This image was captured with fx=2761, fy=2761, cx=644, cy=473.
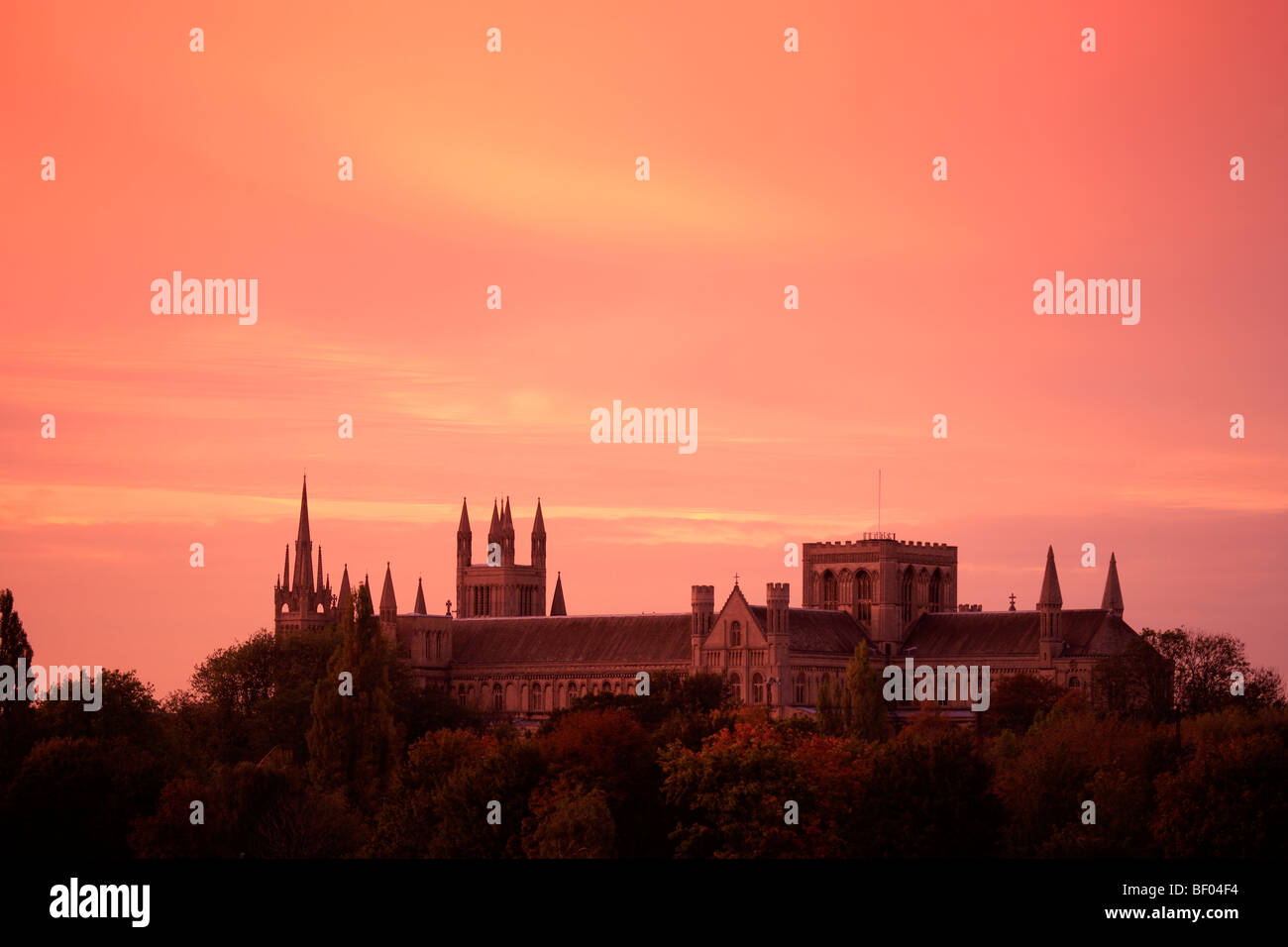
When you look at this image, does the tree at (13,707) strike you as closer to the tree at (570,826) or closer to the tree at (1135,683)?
the tree at (570,826)

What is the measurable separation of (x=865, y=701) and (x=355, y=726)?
1520 inches

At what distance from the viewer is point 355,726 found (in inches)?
5738

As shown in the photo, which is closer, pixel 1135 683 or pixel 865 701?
pixel 865 701

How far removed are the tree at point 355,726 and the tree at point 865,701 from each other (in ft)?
102

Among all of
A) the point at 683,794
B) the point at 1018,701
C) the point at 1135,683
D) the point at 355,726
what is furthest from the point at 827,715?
the point at 683,794

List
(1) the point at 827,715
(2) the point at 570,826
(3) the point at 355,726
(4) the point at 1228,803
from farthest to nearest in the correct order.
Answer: (1) the point at 827,715 < (3) the point at 355,726 < (2) the point at 570,826 < (4) the point at 1228,803

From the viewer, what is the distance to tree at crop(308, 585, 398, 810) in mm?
143500

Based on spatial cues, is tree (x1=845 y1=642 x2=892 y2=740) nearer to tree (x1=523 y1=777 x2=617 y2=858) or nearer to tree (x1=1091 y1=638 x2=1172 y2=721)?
tree (x1=1091 y1=638 x2=1172 y2=721)

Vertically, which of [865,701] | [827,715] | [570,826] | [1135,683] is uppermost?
[1135,683]

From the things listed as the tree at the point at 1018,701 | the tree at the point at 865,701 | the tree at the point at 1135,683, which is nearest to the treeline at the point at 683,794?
the tree at the point at 865,701

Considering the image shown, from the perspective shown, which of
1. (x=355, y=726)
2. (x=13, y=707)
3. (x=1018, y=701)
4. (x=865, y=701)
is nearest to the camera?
(x=13, y=707)

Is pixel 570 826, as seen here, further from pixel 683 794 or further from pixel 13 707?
pixel 13 707
